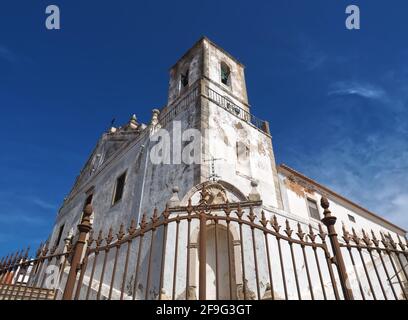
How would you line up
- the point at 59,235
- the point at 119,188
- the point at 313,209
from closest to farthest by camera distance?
the point at 119,188
the point at 313,209
the point at 59,235

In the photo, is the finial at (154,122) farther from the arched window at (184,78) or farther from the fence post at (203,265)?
the fence post at (203,265)

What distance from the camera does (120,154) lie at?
664 inches

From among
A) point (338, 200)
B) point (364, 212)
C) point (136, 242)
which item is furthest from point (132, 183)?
point (364, 212)

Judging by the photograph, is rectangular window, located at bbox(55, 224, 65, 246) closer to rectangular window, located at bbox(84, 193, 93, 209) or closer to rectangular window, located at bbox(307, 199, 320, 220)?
rectangular window, located at bbox(84, 193, 93, 209)

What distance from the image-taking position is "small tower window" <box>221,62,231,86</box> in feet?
56.4

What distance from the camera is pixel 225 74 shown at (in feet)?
57.8

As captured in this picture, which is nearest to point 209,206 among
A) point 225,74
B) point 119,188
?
point 119,188

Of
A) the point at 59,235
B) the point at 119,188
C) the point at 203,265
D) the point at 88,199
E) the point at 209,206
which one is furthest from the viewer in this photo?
the point at 59,235

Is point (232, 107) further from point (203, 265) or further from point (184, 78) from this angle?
point (203, 265)

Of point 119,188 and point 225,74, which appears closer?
point 119,188

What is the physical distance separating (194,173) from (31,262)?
5974mm

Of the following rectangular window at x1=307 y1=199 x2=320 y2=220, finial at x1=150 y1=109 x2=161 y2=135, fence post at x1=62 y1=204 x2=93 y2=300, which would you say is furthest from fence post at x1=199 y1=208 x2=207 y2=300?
rectangular window at x1=307 y1=199 x2=320 y2=220

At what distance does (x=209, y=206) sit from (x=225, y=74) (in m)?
14.1
